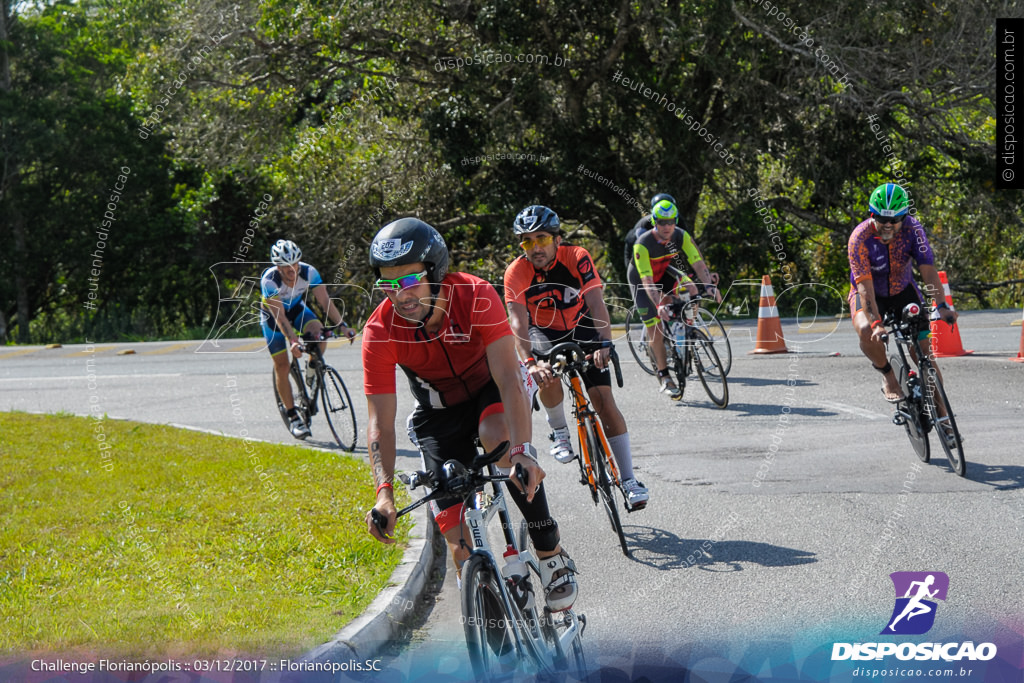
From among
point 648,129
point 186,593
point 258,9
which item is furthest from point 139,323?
point 186,593

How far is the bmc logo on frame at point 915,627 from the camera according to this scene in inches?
187

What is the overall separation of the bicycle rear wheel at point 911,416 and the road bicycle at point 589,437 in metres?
2.62

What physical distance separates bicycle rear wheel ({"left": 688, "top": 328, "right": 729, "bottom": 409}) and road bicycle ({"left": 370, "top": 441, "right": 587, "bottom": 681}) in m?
7.47

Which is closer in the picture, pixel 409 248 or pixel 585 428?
pixel 409 248

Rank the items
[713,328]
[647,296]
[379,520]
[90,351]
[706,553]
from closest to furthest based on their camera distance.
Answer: [379,520], [706,553], [647,296], [713,328], [90,351]

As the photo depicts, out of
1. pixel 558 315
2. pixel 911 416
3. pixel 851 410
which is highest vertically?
pixel 558 315

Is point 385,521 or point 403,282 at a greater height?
point 403,282

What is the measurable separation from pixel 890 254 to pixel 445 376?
5.06m

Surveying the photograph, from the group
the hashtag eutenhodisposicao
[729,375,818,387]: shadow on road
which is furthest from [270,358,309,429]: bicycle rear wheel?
the hashtag eutenhodisposicao

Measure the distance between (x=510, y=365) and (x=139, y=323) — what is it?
25439mm

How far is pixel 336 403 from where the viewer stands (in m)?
11.1

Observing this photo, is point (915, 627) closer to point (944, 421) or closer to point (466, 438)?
point (466, 438)

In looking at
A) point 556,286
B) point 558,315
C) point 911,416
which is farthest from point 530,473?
point 911,416

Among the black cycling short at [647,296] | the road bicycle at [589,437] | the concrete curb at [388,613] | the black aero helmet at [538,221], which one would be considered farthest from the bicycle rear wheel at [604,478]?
the black cycling short at [647,296]
